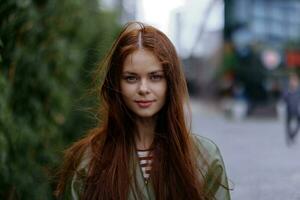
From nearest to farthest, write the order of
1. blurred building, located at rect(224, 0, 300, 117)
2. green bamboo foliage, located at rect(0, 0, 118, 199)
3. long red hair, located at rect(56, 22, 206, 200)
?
long red hair, located at rect(56, 22, 206, 200), green bamboo foliage, located at rect(0, 0, 118, 199), blurred building, located at rect(224, 0, 300, 117)

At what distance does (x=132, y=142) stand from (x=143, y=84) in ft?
0.66

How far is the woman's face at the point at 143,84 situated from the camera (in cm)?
224

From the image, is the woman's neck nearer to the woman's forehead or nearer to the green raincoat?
the green raincoat

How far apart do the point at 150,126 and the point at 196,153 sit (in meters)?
0.18

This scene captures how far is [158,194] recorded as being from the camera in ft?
7.28

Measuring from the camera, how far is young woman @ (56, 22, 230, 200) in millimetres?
2238

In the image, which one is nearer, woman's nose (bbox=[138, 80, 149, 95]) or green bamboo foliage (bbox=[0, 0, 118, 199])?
woman's nose (bbox=[138, 80, 149, 95])

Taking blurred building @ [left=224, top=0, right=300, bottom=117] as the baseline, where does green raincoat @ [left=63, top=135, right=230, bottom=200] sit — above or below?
above

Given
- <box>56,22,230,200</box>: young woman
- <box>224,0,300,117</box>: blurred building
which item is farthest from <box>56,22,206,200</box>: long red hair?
<box>224,0,300,117</box>: blurred building

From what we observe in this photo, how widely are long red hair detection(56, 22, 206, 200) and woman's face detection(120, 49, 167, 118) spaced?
0.06ft

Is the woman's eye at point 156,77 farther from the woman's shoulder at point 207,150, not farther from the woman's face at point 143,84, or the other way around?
the woman's shoulder at point 207,150

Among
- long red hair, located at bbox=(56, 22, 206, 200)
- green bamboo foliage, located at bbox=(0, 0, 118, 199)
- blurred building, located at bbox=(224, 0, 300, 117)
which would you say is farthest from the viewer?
blurred building, located at bbox=(224, 0, 300, 117)

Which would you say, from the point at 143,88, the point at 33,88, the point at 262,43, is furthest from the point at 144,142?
the point at 262,43

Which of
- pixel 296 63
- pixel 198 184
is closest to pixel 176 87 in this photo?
pixel 198 184
